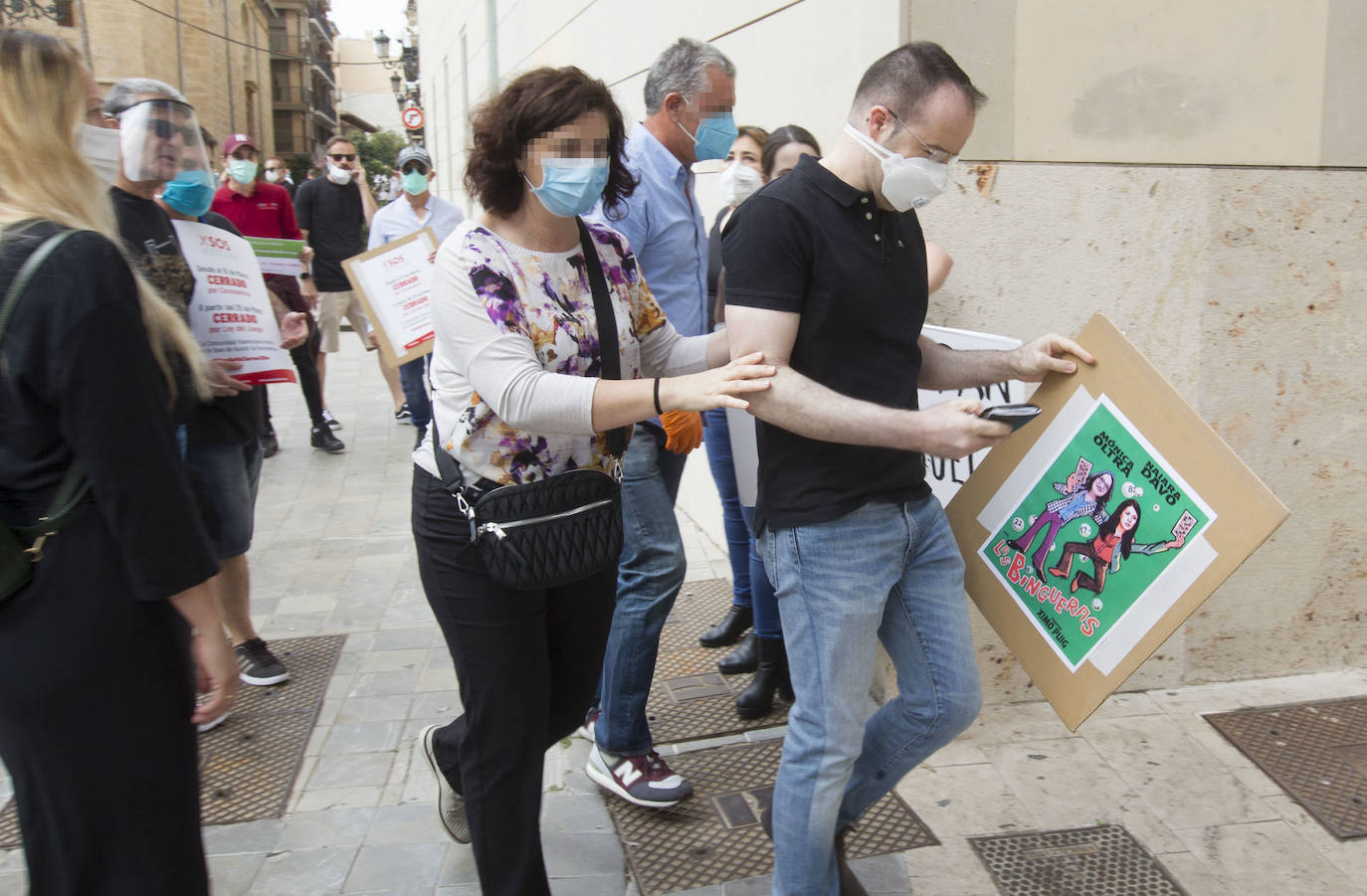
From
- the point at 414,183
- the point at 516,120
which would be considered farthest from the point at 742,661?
the point at 414,183

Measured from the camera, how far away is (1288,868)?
2.94 meters

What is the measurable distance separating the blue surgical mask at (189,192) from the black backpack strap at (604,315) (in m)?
1.71

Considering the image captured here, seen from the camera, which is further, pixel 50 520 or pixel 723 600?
pixel 723 600

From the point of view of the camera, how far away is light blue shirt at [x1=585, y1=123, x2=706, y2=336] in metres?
3.35

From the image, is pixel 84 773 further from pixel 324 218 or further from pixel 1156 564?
pixel 324 218

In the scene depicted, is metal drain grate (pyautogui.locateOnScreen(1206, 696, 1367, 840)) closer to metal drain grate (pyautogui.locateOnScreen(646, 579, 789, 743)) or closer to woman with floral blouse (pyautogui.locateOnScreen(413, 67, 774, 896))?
metal drain grate (pyautogui.locateOnScreen(646, 579, 789, 743))

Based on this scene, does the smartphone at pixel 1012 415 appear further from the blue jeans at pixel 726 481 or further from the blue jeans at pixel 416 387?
the blue jeans at pixel 416 387

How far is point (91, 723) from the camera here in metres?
1.77

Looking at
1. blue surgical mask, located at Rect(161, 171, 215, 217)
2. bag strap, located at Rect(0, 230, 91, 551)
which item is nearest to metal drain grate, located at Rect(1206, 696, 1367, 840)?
bag strap, located at Rect(0, 230, 91, 551)

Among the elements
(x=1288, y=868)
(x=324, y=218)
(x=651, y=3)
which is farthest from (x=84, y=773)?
(x=324, y=218)

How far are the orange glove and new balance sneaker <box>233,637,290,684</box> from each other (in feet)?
7.46

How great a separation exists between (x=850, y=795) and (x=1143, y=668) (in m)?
1.77

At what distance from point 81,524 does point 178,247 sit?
1.99 m

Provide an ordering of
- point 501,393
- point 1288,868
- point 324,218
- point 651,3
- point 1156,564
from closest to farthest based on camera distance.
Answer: point 501,393
point 1156,564
point 1288,868
point 651,3
point 324,218
